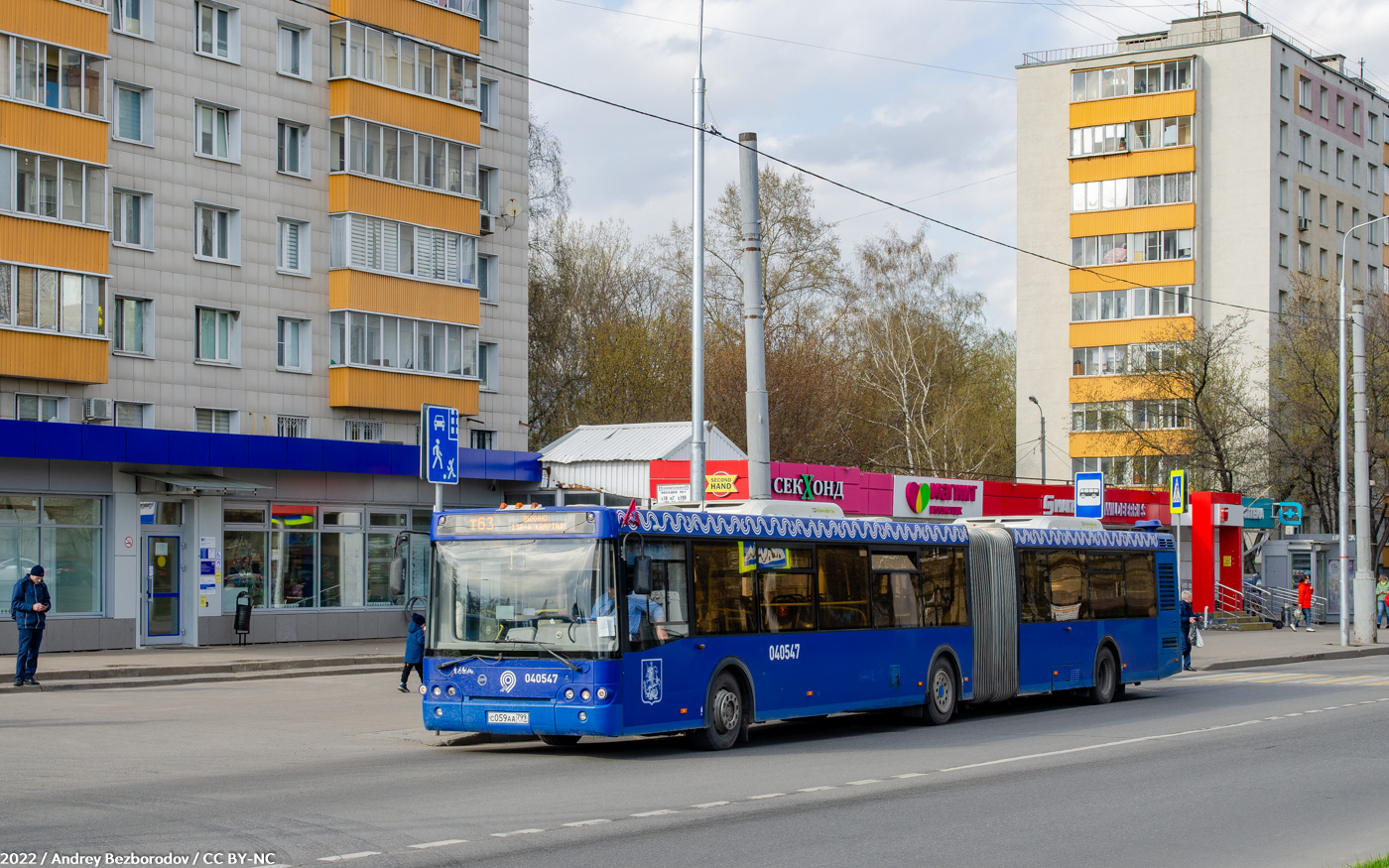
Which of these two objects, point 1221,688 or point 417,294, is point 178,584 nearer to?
point 417,294

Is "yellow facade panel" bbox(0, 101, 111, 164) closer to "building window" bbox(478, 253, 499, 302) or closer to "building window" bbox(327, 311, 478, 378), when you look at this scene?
"building window" bbox(327, 311, 478, 378)

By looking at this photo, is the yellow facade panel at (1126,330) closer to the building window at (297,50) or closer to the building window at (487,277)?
the building window at (487,277)

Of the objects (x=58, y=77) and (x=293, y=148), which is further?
(x=293, y=148)

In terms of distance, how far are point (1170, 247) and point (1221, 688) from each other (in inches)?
1872

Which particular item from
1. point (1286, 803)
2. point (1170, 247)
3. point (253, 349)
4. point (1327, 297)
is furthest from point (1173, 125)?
point (1286, 803)

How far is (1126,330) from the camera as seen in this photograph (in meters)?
69.7

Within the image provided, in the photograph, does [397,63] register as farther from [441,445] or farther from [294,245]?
[441,445]

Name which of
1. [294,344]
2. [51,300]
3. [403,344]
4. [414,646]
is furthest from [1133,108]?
[414,646]

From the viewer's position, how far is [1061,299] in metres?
72.2

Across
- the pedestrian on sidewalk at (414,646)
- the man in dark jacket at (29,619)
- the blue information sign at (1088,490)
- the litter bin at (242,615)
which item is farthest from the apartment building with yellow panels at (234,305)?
the blue information sign at (1088,490)

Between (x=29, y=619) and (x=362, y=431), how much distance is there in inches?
602

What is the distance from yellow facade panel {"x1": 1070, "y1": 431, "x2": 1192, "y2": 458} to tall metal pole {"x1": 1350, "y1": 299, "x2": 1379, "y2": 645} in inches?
719

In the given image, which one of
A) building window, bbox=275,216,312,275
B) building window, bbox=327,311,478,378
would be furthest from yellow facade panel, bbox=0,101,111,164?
building window, bbox=327,311,478,378

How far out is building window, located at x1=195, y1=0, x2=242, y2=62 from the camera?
34312mm
